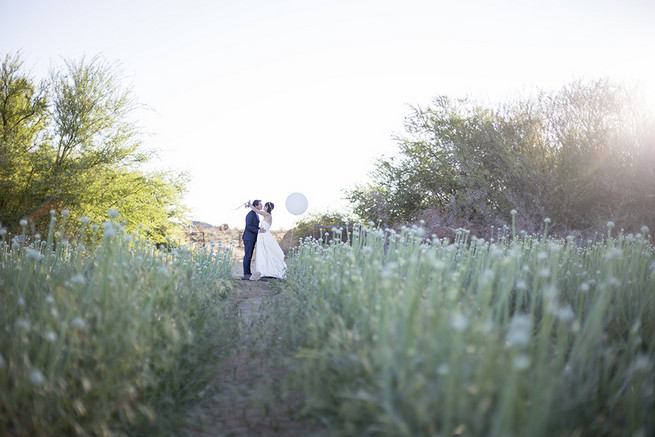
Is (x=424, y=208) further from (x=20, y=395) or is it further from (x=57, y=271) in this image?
(x=20, y=395)

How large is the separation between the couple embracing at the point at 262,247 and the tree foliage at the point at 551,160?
6.46m

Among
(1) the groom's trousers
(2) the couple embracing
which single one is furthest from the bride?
(1) the groom's trousers

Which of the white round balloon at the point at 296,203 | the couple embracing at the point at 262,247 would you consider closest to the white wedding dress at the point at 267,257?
the couple embracing at the point at 262,247

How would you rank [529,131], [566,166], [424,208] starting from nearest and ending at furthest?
[566,166], [529,131], [424,208]

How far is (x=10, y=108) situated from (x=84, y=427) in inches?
595

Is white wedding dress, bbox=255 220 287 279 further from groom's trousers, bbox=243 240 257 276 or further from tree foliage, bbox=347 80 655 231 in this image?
tree foliage, bbox=347 80 655 231

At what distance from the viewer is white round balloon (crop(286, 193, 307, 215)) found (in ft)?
45.6

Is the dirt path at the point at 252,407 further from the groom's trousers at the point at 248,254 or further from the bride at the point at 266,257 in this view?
the groom's trousers at the point at 248,254

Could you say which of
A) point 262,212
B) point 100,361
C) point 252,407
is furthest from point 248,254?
point 100,361

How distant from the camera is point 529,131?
44.0ft

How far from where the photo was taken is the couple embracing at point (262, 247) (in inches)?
416

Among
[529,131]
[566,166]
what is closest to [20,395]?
[566,166]

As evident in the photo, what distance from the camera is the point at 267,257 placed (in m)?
10.7

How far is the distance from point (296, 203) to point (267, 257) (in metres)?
3.63
